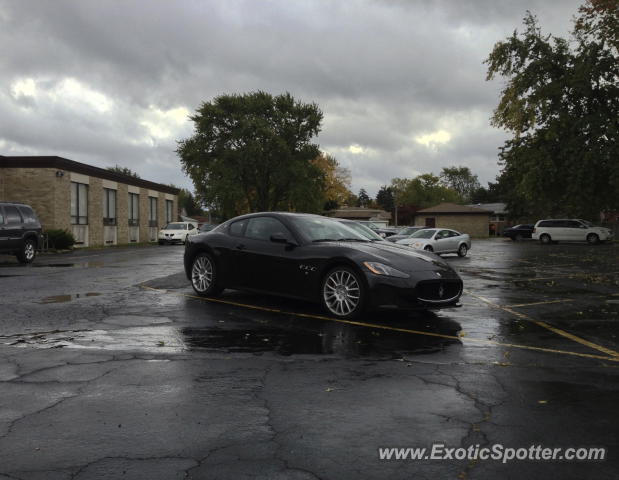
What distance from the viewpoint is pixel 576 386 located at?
454 cm

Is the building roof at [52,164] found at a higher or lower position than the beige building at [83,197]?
higher

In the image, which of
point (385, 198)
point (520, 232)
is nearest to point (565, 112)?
point (520, 232)

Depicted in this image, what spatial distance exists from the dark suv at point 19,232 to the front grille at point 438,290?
51.3 feet

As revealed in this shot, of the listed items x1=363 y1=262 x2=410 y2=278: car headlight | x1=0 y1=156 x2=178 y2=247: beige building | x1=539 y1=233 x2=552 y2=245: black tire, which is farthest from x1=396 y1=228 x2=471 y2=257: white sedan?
x1=539 y1=233 x2=552 y2=245: black tire

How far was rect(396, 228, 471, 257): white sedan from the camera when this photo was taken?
2578 cm

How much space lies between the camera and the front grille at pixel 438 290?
7316mm

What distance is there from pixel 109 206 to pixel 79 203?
14.7ft

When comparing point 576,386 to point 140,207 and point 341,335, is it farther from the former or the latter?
point 140,207

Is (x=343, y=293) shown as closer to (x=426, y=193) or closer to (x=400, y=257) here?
(x=400, y=257)

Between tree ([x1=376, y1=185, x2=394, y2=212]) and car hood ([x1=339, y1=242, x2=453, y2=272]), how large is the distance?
139478mm

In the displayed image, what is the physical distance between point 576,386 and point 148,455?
10.7 feet

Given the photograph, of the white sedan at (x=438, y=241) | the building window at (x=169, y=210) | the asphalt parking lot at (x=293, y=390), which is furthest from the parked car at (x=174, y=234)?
the asphalt parking lot at (x=293, y=390)

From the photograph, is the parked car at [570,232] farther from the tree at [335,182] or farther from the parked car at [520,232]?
the tree at [335,182]

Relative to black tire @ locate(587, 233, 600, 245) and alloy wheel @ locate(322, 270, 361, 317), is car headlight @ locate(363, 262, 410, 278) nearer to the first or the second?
alloy wheel @ locate(322, 270, 361, 317)
